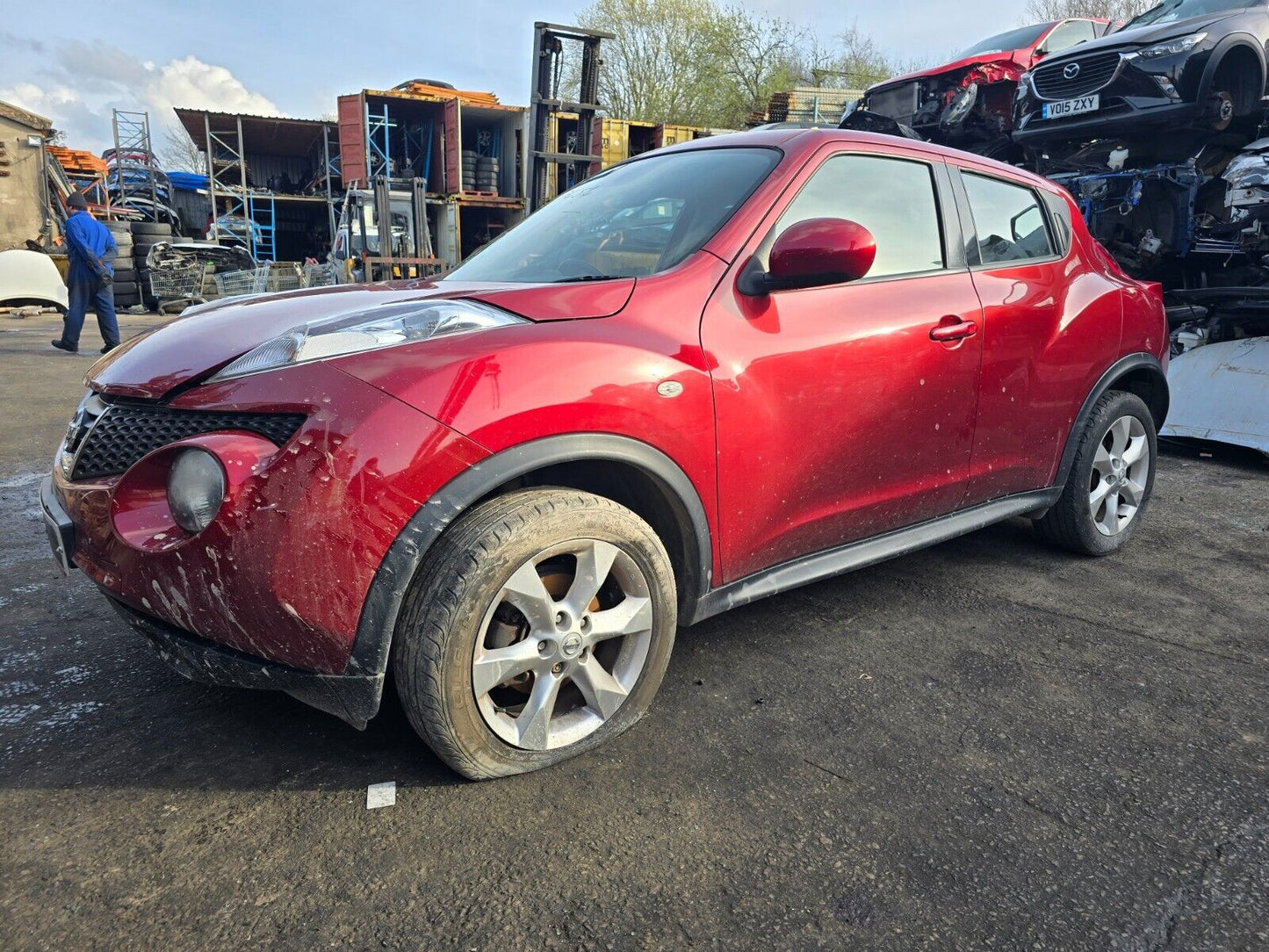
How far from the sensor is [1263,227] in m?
5.89

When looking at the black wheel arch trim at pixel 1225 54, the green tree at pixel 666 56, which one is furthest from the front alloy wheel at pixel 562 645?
the green tree at pixel 666 56

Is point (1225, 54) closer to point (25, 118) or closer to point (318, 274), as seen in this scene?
point (318, 274)

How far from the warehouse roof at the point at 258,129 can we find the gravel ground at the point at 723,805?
922 inches

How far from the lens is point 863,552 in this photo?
2734 millimetres

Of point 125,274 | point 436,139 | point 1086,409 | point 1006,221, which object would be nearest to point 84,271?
point 125,274

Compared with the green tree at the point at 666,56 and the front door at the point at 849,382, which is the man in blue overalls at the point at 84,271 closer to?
the front door at the point at 849,382

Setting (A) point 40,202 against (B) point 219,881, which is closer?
(B) point 219,881

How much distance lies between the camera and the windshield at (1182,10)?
22.7 feet

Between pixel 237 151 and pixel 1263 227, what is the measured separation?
2689 centimetres

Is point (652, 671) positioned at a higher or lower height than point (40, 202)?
lower

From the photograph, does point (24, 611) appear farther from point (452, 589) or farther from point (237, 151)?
point (237, 151)

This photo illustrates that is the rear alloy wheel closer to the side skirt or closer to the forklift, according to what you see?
the side skirt

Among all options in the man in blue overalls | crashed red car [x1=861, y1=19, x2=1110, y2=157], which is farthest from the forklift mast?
the man in blue overalls

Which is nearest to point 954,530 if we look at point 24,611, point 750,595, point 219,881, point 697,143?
point 750,595
